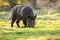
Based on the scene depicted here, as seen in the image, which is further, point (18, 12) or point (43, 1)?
point (43, 1)

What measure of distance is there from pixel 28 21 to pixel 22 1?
28540 millimetres

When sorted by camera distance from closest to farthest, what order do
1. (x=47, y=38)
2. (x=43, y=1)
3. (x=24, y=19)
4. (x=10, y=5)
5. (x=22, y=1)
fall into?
(x=47, y=38)
(x=24, y=19)
(x=10, y=5)
(x=22, y=1)
(x=43, y=1)

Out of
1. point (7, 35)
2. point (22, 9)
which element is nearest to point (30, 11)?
point (22, 9)

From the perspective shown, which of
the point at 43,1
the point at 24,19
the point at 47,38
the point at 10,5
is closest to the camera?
the point at 47,38

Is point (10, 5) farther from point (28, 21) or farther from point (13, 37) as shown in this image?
point (13, 37)

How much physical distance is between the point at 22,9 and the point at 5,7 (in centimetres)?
2434

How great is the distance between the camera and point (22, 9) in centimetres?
2392

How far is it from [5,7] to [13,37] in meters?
31.5

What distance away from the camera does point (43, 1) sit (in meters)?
58.0

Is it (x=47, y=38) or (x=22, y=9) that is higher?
(x=22, y=9)

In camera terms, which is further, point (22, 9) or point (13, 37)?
point (22, 9)

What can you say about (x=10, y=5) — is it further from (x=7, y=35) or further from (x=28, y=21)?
(x=7, y=35)

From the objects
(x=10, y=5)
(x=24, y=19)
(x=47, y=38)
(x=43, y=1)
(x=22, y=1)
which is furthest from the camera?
(x=43, y=1)

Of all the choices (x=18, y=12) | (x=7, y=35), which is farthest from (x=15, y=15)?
(x=7, y=35)
